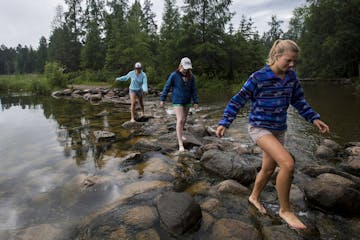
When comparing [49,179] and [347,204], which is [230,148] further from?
[49,179]

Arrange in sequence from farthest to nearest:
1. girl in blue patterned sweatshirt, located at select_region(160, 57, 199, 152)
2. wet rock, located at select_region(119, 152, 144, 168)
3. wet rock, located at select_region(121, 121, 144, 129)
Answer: wet rock, located at select_region(121, 121, 144, 129) → girl in blue patterned sweatshirt, located at select_region(160, 57, 199, 152) → wet rock, located at select_region(119, 152, 144, 168)

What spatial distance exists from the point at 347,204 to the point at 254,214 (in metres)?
1.15

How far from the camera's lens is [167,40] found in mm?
31875

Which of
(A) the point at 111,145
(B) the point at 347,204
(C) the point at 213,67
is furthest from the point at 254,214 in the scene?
(C) the point at 213,67

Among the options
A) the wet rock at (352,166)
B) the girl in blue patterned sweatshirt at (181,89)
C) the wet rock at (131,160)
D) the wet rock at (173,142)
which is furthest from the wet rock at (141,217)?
the wet rock at (352,166)

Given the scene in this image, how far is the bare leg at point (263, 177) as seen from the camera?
3.28m

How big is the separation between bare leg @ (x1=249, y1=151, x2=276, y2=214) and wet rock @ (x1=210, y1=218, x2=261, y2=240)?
41cm

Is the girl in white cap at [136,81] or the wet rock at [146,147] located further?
the girl in white cap at [136,81]

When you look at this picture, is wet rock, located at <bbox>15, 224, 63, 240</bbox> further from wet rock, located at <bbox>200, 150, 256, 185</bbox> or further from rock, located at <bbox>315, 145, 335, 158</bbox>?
rock, located at <bbox>315, 145, 335, 158</bbox>

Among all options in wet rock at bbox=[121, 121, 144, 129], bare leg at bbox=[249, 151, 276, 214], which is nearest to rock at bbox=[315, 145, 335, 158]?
bare leg at bbox=[249, 151, 276, 214]

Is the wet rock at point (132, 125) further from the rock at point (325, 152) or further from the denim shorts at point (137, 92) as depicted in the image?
the rock at point (325, 152)

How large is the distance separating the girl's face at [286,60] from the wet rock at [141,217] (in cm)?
227

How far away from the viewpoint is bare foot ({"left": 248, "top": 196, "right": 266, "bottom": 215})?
3.41m

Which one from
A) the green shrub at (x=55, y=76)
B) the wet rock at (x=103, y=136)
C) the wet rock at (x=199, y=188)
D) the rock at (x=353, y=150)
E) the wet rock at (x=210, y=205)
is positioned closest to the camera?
the wet rock at (x=210, y=205)
